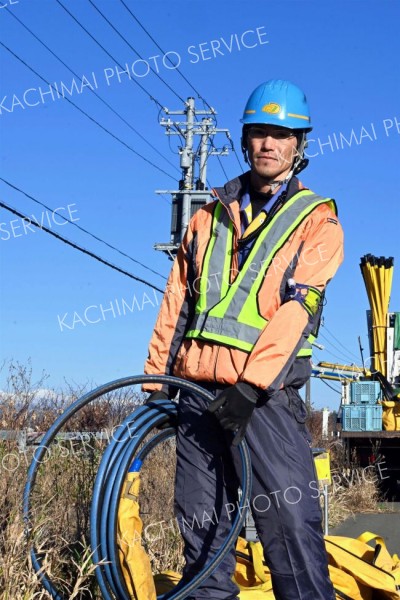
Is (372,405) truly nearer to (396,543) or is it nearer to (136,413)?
(396,543)

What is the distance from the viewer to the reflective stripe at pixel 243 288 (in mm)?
3990

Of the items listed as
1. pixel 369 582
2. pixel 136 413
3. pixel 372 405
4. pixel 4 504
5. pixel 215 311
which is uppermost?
pixel 372 405

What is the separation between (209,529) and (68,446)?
2983 mm

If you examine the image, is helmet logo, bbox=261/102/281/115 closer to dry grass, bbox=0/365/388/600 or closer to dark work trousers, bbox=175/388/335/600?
dark work trousers, bbox=175/388/335/600

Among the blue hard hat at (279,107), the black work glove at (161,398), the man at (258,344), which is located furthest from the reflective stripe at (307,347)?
the blue hard hat at (279,107)

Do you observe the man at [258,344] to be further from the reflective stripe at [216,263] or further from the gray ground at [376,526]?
the gray ground at [376,526]

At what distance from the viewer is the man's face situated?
425 centimetres

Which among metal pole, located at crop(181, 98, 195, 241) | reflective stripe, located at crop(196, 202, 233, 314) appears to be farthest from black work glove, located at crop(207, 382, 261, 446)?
metal pole, located at crop(181, 98, 195, 241)

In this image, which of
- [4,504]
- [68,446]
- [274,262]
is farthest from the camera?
[68,446]

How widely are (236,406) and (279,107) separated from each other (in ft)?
4.58

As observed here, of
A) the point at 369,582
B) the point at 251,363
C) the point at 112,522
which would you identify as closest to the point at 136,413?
the point at 112,522

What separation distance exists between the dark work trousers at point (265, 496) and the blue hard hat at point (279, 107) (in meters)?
1.21

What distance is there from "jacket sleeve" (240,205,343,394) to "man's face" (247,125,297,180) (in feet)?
0.93

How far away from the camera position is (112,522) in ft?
13.3
